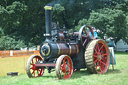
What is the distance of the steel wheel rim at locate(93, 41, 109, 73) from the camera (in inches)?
343

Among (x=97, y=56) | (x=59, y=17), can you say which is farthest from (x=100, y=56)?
(x=59, y=17)

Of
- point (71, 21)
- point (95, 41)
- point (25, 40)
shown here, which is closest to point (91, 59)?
point (95, 41)

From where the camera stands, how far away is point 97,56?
8.71 m

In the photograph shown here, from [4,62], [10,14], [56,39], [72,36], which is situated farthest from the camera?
[10,14]

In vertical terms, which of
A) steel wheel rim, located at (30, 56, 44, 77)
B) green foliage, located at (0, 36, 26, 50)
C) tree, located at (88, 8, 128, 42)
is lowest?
steel wheel rim, located at (30, 56, 44, 77)

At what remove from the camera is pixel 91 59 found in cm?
814

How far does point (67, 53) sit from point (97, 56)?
53.9 inches

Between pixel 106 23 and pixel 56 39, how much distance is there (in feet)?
57.1

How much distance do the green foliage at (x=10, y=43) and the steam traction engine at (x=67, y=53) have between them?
1406cm

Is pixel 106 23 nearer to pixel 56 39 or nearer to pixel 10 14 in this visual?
pixel 10 14

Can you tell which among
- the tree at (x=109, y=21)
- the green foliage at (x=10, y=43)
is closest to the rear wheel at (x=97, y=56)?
the green foliage at (x=10, y=43)

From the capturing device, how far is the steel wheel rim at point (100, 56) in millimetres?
8716

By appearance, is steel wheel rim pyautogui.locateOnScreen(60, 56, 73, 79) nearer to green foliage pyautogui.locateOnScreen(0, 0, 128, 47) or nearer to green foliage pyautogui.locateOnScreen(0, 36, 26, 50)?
green foliage pyautogui.locateOnScreen(0, 0, 128, 47)

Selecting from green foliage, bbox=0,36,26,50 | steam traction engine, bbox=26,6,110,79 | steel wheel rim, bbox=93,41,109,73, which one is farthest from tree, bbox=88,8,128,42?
steam traction engine, bbox=26,6,110,79
